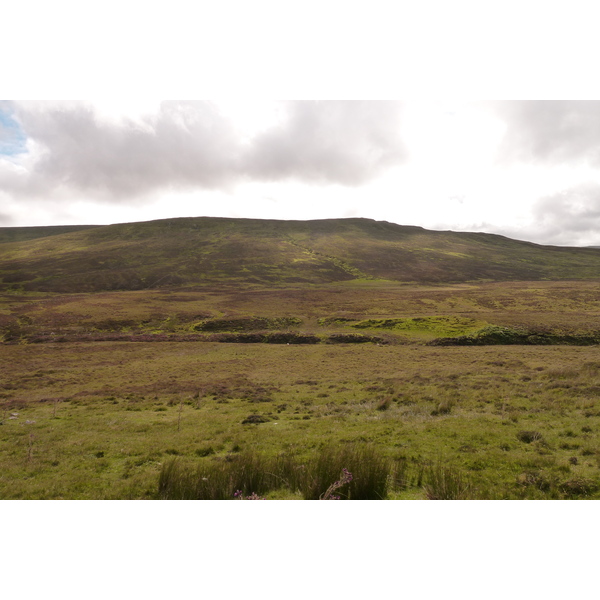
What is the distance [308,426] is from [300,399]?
5623mm

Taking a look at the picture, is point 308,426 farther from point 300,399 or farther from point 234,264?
point 234,264

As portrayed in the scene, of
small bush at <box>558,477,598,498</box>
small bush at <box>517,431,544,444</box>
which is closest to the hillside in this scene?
small bush at <box>517,431,544,444</box>

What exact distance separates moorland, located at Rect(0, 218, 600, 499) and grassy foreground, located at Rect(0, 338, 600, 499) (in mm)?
87

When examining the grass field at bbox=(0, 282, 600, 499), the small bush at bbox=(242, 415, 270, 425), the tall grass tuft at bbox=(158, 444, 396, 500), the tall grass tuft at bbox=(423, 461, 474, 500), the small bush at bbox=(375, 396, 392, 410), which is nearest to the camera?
the tall grass tuft at bbox=(423, 461, 474, 500)

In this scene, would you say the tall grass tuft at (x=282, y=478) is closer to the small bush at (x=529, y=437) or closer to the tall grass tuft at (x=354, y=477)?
the tall grass tuft at (x=354, y=477)

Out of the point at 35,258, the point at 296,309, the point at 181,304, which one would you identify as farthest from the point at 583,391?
the point at 35,258

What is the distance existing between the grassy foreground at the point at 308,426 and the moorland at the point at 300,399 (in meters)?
0.09

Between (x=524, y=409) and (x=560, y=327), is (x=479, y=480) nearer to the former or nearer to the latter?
(x=524, y=409)

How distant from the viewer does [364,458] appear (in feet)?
28.1

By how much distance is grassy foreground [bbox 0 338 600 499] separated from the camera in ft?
27.9

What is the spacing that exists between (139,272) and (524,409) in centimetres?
14031

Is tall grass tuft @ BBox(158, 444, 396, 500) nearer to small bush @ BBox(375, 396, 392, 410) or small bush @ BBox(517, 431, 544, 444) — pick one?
small bush @ BBox(517, 431, 544, 444)

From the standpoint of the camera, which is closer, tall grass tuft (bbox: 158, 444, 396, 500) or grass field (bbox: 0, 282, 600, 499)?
tall grass tuft (bbox: 158, 444, 396, 500)

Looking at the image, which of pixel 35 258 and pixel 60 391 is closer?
pixel 60 391
